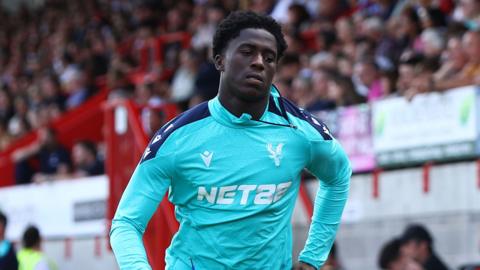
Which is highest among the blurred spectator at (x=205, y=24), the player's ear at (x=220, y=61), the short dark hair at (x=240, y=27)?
the blurred spectator at (x=205, y=24)

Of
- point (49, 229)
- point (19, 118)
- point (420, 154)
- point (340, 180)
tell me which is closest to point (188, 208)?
point (340, 180)

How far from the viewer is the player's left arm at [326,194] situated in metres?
5.73

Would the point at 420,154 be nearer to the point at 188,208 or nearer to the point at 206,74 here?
the point at 206,74

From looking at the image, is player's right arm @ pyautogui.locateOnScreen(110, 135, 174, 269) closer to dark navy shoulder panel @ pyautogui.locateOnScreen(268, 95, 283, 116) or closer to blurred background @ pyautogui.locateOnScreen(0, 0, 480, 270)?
dark navy shoulder panel @ pyautogui.locateOnScreen(268, 95, 283, 116)

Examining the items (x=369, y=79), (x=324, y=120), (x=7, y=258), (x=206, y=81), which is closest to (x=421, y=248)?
(x=324, y=120)

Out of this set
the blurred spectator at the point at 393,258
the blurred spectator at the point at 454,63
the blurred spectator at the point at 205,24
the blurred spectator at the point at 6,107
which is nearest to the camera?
the blurred spectator at the point at 393,258

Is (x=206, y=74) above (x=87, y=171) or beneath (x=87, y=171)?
above

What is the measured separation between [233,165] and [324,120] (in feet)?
22.4

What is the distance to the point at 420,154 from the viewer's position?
11.3m

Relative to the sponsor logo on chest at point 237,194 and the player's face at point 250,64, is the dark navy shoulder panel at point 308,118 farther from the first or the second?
the sponsor logo on chest at point 237,194

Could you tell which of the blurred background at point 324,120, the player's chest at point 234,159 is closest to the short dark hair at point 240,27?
the player's chest at point 234,159

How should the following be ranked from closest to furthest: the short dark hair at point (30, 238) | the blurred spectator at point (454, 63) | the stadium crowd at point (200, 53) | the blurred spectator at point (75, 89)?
the blurred spectator at point (454, 63) → the stadium crowd at point (200, 53) → the short dark hair at point (30, 238) → the blurred spectator at point (75, 89)

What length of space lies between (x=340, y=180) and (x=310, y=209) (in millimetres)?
6462

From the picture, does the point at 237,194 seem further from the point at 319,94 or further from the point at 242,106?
the point at 319,94
